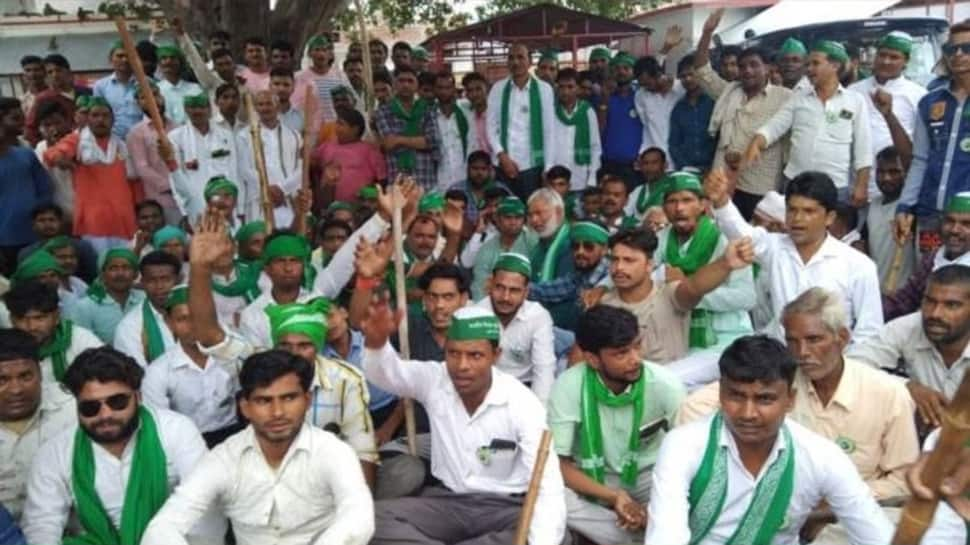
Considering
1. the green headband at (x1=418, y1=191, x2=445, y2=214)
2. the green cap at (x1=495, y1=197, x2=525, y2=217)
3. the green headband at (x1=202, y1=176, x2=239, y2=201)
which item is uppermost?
the green headband at (x1=202, y1=176, x2=239, y2=201)

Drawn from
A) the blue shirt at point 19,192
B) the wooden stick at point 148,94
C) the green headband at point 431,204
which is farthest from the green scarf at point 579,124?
the blue shirt at point 19,192

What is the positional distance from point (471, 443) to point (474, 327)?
491mm

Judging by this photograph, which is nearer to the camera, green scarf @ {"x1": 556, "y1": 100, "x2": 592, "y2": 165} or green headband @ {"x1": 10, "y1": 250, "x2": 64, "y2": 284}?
green headband @ {"x1": 10, "y1": 250, "x2": 64, "y2": 284}

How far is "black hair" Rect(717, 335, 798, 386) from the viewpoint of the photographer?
10.1ft

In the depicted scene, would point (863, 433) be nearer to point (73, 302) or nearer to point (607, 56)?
point (73, 302)

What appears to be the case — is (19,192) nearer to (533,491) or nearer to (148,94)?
(148,94)

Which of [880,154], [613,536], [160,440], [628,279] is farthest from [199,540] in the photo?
[880,154]

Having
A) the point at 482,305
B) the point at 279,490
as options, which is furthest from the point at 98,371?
the point at 482,305

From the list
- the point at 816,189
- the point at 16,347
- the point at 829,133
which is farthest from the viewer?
the point at 829,133

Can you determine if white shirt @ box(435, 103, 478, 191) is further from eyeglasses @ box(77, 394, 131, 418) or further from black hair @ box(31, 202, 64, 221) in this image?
eyeglasses @ box(77, 394, 131, 418)

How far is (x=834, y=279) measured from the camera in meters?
4.78

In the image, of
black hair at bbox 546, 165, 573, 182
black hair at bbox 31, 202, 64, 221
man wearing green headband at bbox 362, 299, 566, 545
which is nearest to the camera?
man wearing green headband at bbox 362, 299, 566, 545

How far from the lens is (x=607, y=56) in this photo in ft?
32.9

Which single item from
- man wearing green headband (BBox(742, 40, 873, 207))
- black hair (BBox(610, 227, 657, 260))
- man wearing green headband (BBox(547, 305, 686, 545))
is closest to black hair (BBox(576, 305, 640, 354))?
man wearing green headband (BBox(547, 305, 686, 545))
